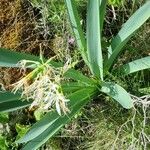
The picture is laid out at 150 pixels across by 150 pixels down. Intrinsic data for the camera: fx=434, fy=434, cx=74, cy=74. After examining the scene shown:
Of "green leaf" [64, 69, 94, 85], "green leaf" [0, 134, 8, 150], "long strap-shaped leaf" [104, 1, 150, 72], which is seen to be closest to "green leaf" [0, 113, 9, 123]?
"green leaf" [0, 134, 8, 150]

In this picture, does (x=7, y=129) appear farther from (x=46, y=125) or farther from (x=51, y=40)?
(x=46, y=125)

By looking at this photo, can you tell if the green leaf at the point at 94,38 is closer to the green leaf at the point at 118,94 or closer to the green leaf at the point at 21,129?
the green leaf at the point at 118,94

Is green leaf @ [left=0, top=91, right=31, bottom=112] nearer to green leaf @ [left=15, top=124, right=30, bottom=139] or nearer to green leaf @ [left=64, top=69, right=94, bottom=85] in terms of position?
green leaf @ [left=64, top=69, right=94, bottom=85]

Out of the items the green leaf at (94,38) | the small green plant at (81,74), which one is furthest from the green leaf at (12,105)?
the green leaf at (94,38)

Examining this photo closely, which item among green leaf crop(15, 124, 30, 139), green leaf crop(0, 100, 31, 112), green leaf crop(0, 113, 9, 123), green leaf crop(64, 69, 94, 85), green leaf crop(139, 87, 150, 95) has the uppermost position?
green leaf crop(64, 69, 94, 85)

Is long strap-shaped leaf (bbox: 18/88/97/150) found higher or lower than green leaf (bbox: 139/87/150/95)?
lower

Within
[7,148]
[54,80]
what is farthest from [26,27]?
[54,80]
